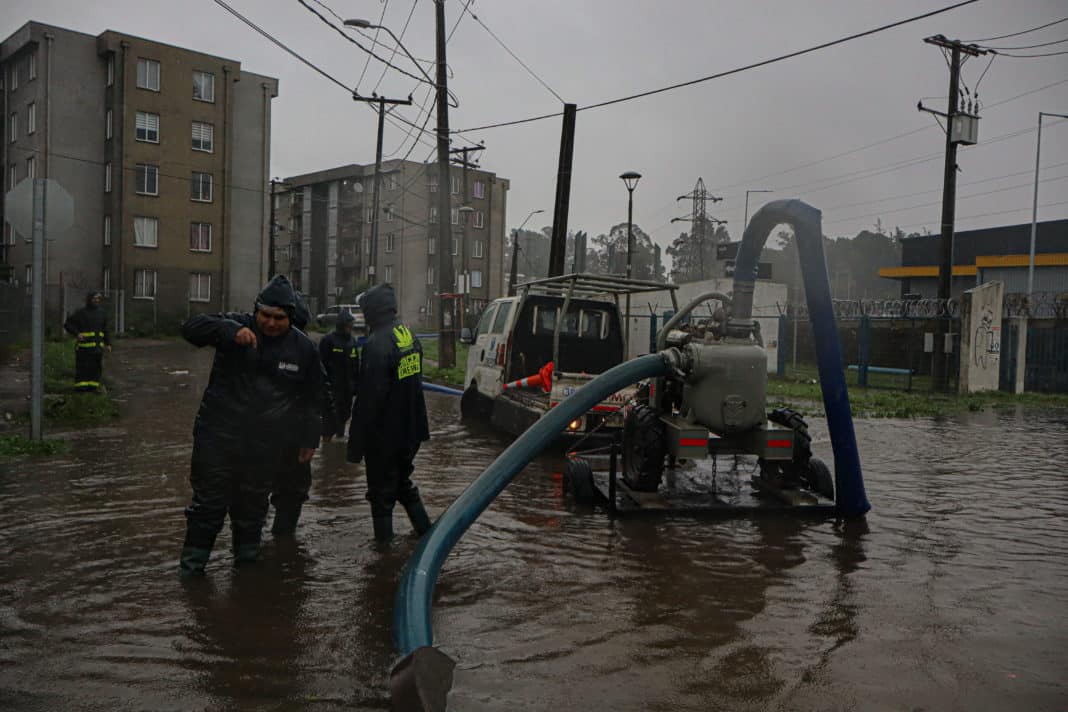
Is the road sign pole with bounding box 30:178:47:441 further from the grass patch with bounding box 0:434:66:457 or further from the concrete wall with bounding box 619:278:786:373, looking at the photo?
the concrete wall with bounding box 619:278:786:373

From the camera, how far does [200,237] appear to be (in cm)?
4059

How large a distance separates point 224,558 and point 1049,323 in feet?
73.4

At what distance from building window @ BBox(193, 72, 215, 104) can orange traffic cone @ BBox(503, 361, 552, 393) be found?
34748 mm

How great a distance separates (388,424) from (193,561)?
Answer: 1.53m

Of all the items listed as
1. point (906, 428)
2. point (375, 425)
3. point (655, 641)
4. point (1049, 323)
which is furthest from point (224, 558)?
point (1049, 323)

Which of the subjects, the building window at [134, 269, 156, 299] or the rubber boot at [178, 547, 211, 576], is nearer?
the rubber boot at [178, 547, 211, 576]

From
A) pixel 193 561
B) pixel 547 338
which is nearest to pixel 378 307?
pixel 193 561

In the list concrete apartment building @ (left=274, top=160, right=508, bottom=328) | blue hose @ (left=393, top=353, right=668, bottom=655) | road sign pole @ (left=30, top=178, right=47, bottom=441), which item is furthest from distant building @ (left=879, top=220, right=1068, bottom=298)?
road sign pole @ (left=30, top=178, right=47, bottom=441)

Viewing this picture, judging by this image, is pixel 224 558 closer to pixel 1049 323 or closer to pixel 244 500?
pixel 244 500

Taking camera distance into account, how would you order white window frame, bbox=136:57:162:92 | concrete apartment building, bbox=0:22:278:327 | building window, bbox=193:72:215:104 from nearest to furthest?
concrete apartment building, bbox=0:22:278:327 < white window frame, bbox=136:57:162:92 < building window, bbox=193:72:215:104

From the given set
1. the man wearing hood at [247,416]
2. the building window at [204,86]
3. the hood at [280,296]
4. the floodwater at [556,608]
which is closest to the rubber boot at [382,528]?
the floodwater at [556,608]

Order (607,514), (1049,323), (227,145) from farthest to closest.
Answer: (227,145), (1049,323), (607,514)

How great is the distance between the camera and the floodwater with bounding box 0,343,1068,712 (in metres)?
3.80

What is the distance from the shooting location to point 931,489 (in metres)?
8.84
